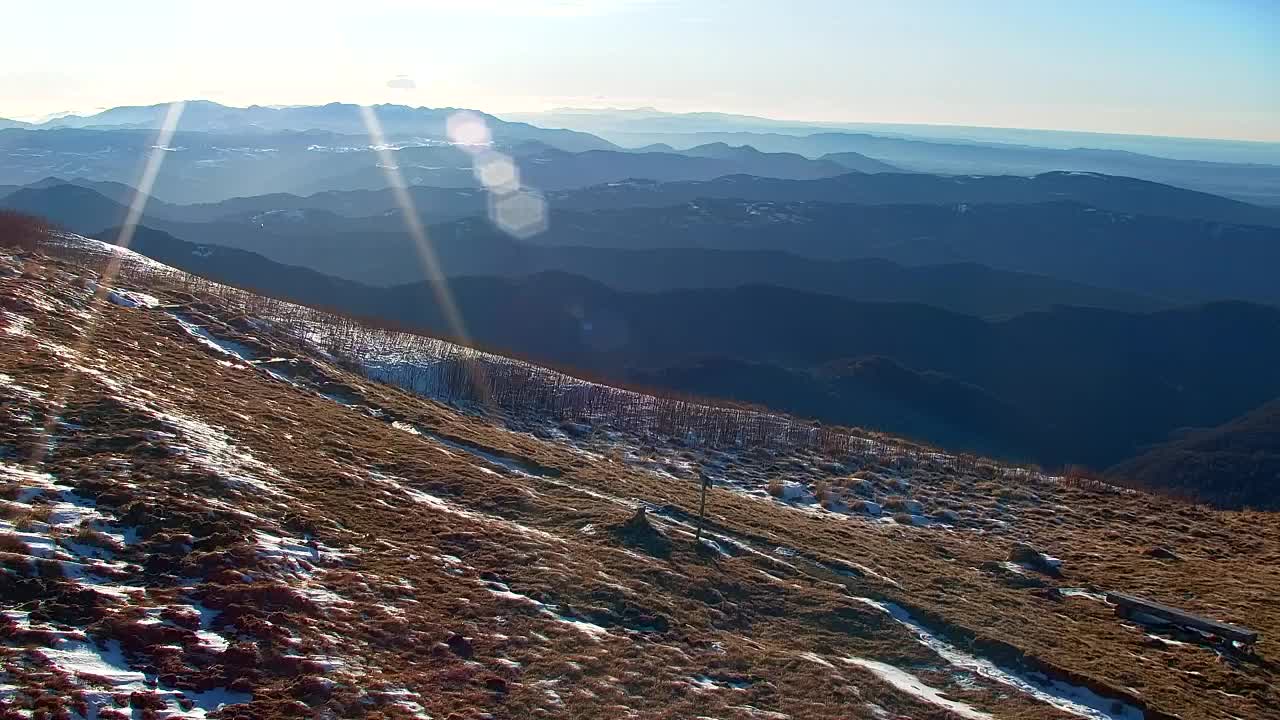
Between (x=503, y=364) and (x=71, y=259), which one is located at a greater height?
(x=71, y=259)

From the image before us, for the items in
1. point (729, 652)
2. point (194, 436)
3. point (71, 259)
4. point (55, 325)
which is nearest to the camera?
point (729, 652)

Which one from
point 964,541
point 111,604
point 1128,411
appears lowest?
point 1128,411

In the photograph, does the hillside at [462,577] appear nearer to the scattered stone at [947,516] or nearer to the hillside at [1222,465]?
the scattered stone at [947,516]

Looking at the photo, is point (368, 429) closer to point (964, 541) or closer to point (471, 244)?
point (964, 541)

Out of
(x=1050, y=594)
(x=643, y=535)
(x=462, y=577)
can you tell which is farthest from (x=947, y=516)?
(x=462, y=577)

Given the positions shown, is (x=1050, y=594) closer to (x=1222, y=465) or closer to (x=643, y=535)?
(x=643, y=535)

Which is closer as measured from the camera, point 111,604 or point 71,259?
point 111,604

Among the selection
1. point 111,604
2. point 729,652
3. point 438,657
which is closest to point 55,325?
point 111,604
